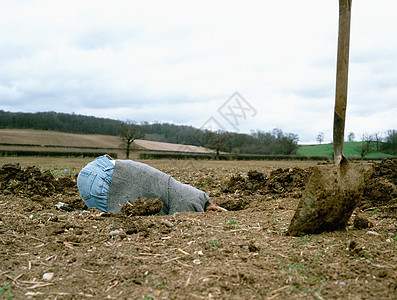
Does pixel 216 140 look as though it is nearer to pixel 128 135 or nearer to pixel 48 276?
pixel 128 135

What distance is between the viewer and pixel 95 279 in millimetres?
2650

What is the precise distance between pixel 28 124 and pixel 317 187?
60.7 m

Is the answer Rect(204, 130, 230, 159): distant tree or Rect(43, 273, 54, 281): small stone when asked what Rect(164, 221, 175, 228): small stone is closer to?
Rect(43, 273, 54, 281): small stone

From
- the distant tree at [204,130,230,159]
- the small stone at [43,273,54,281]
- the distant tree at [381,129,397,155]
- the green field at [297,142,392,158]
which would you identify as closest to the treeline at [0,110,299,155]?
the distant tree at [204,130,230,159]

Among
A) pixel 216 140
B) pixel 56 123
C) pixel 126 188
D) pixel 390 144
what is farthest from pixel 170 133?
pixel 126 188

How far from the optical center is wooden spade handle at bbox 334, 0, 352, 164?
13.8ft

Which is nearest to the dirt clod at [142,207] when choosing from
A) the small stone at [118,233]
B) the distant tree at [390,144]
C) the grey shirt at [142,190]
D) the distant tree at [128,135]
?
the grey shirt at [142,190]

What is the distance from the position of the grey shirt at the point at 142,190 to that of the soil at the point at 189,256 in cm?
35

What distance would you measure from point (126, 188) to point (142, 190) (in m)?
0.26

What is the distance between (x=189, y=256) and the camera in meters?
3.03

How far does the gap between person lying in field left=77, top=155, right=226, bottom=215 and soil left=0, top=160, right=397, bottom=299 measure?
0.36 meters

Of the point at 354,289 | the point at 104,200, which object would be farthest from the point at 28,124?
the point at 354,289

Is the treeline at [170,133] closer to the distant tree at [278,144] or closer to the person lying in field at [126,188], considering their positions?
the distant tree at [278,144]

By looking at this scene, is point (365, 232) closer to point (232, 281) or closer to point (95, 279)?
point (232, 281)
